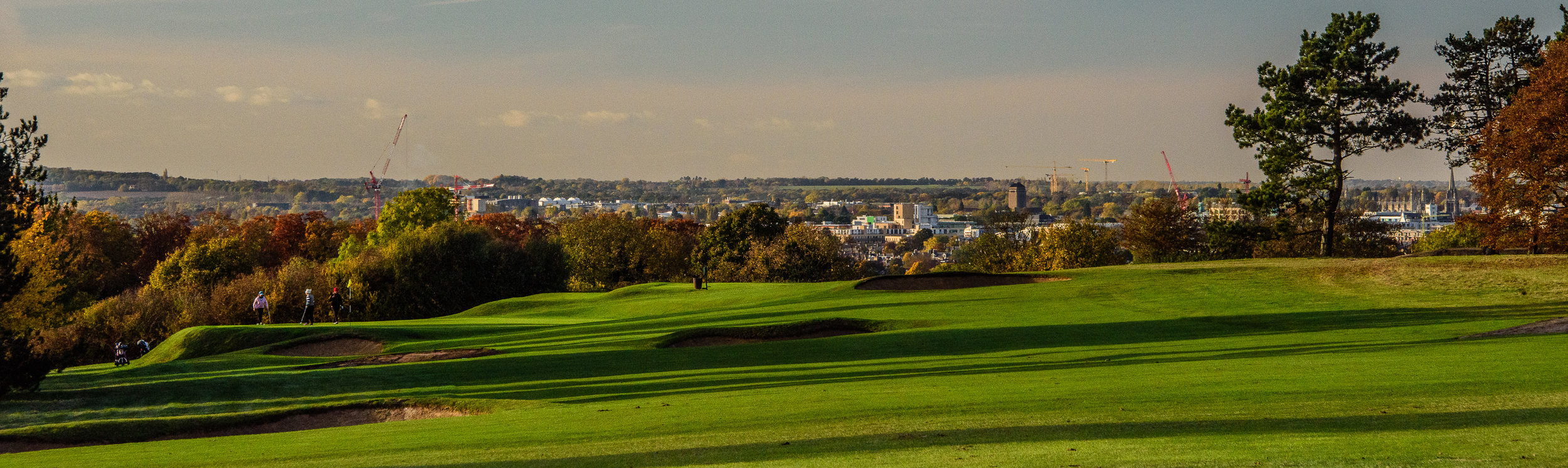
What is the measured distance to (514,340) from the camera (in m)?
33.5

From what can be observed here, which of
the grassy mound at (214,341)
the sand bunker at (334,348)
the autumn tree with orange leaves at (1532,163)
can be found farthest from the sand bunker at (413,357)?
the autumn tree with orange leaves at (1532,163)

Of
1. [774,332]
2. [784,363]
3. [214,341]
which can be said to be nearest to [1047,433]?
[784,363]

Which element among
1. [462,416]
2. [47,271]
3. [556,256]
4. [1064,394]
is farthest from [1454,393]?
[556,256]

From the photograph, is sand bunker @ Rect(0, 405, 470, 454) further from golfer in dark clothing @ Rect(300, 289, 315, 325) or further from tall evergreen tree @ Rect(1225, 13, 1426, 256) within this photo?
tall evergreen tree @ Rect(1225, 13, 1426, 256)

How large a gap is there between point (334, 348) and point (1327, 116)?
49700mm

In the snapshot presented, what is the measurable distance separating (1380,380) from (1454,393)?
1.63 metres

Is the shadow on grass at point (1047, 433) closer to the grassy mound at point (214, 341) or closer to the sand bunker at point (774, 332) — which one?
the sand bunker at point (774, 332)

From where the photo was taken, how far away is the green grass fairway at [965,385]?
11641 mm

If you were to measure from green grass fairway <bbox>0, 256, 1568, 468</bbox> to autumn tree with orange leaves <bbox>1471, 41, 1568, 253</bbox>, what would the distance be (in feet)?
11.0

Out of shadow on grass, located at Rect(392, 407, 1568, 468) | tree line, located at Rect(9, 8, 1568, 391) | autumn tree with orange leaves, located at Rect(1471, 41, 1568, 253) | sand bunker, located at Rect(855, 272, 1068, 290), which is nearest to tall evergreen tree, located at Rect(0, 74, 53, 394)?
tree line, located at Rect(9, 8, 1568, 391)

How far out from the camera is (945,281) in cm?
4503

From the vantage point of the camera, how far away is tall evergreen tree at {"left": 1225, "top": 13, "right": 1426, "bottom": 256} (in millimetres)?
52656

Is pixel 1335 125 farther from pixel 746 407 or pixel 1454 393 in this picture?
pixel 746 407

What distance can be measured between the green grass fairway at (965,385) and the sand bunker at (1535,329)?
2.46 feet
